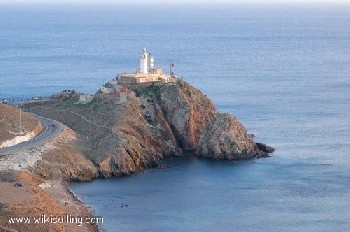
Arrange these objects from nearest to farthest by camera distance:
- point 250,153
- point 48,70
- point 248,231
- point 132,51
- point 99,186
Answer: point 248,231 < point 99,186 < point 250,153 < point 48,70 < point 132,51

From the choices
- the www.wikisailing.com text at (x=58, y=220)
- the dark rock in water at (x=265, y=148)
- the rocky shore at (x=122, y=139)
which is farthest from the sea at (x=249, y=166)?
the rocky shore at (x=122, y=139)

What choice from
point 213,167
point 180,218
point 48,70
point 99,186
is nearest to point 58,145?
point 99,186

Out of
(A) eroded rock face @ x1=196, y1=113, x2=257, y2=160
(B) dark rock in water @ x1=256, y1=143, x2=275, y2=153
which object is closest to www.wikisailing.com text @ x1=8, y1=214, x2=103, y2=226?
(A) eroded rock face @ x1=196, y1=113, x2=257, y2=160

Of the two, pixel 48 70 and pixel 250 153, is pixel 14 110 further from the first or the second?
pixel 48 70

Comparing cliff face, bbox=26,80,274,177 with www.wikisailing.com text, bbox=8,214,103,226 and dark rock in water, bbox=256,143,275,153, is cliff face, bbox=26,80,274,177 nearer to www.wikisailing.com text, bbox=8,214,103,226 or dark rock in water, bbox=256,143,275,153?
dark rock in water, bbox=256,143,275,153

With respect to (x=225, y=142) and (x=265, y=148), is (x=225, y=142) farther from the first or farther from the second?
(x=265, y=148)

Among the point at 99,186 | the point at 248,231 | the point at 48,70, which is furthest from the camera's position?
the point at 48,70

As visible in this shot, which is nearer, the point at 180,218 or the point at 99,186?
the point at 180,218

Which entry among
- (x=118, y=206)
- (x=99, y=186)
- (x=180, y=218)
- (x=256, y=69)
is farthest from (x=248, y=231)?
(x=256, y=69)
